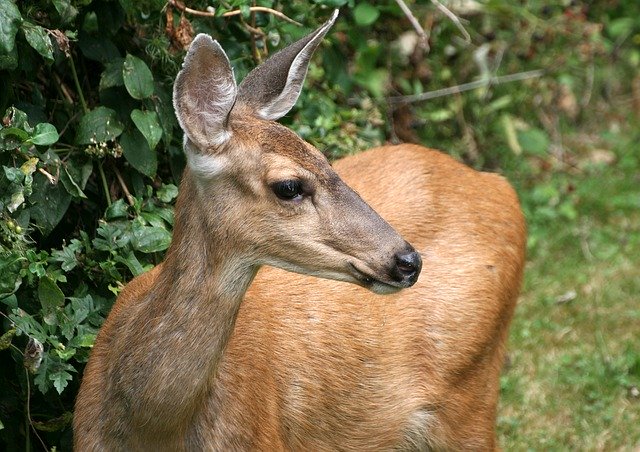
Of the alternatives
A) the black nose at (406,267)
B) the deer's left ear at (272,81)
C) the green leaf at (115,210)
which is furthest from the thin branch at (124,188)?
the black nose at (406,267)

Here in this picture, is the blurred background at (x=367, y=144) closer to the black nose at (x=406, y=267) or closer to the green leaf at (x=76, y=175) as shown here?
the green leaf at (x=76, y=175)

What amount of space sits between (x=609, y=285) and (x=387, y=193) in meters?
2.89

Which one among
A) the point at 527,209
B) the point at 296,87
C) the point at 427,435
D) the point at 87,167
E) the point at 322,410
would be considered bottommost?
Result: the point at 527,209

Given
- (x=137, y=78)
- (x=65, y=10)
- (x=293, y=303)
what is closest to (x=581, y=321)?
(x=293, y=303)

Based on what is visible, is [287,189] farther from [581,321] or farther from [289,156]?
[581,321]

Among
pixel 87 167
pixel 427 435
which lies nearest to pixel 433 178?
pixel 427 435

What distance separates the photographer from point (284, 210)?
391cm

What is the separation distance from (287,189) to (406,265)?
18.3 inches

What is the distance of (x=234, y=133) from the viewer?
3945 mm

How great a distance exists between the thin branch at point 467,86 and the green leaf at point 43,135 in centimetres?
367

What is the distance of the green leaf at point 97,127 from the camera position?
16.0 feet

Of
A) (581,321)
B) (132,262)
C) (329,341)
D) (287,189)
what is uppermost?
(287,189)

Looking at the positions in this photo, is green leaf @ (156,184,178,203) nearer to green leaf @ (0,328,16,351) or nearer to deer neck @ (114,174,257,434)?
green leaf @ (0,328,16,351)

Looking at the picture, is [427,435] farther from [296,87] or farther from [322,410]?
[296,87]
